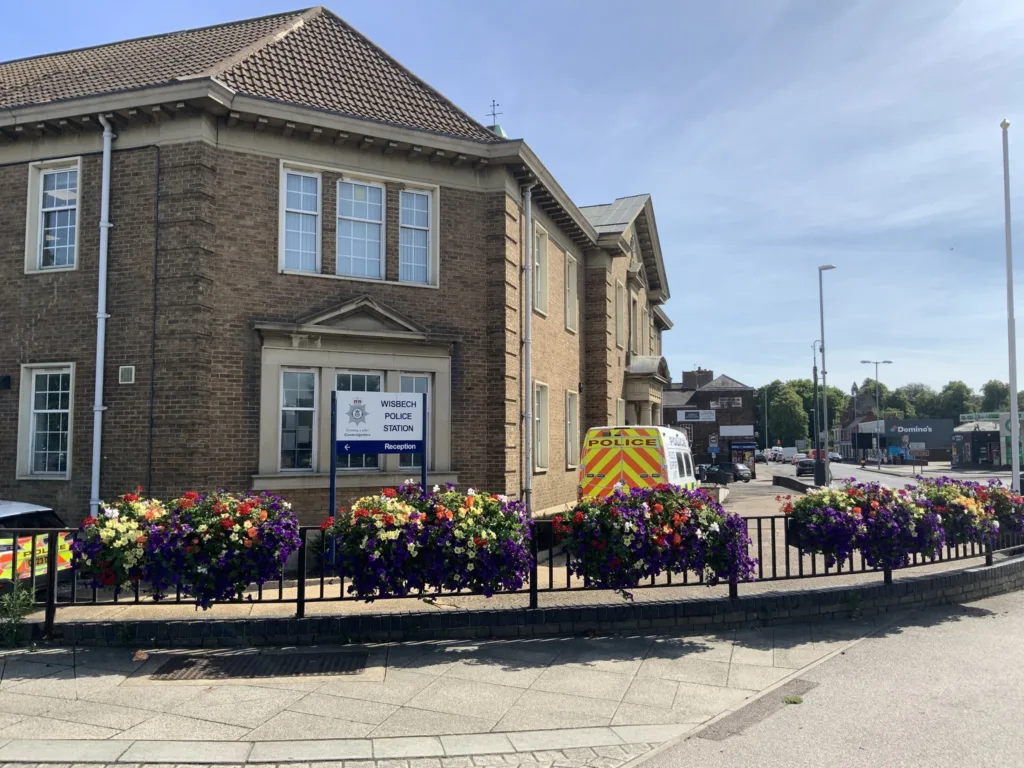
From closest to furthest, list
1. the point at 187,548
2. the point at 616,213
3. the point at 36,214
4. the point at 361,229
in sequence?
the point at 187,548 → the point at 36,214 → the point at 361,229 → the point at 616,213

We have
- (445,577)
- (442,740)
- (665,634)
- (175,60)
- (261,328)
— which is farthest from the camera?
(175,60)

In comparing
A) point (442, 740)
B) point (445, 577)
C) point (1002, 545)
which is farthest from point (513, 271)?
point (442, 740)

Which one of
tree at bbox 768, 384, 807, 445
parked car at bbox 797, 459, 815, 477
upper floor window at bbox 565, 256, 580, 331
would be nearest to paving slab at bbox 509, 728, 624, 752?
upper floor window at bbox 565, 256, 580, 331

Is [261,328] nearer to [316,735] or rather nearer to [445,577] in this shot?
[445,577]

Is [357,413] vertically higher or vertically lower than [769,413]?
lower

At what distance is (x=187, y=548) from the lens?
6.78 metres

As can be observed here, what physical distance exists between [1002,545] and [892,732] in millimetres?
7438

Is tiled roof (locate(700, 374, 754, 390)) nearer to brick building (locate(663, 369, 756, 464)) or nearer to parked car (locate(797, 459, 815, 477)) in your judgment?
brick building (locate(663, 369, 756, 464))

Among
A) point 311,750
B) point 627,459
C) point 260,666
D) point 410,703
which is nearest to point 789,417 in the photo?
point 627,459

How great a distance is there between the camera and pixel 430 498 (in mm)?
7430

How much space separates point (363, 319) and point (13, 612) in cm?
685

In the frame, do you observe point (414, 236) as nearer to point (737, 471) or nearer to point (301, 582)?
point (301, 582)

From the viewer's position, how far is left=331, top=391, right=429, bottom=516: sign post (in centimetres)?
1045

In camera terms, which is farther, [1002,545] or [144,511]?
[1002,545]
